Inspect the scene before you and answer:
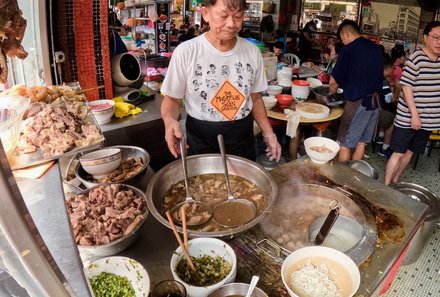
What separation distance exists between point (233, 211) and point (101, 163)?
932 millimetres

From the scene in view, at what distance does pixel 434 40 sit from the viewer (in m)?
3.85

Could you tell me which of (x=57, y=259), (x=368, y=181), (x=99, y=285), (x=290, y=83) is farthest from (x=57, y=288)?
(x=290, y=83)

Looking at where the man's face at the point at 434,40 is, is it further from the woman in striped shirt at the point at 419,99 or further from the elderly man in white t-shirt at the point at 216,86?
the elderly man in white t-shirt at the point at 216,86

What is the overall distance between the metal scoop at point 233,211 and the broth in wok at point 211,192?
14 mm

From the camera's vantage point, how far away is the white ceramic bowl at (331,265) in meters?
1.38

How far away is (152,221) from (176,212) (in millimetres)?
281

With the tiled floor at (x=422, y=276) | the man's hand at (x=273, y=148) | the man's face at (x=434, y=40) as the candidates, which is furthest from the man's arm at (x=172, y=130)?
the man's face at (x=434, y=40)

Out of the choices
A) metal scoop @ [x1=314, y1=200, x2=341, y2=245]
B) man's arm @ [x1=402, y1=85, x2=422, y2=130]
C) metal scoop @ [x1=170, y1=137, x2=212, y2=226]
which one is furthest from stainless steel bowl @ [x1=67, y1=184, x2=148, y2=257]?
man's arm @ [x1=402, y1=85, x2=422, y2=130]

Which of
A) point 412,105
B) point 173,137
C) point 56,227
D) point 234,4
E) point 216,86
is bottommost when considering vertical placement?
point 412,105

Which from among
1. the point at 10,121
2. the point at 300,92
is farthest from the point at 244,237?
the point at 300,92

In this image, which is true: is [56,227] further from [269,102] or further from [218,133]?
[269,102]

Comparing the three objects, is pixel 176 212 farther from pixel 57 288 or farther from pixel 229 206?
pixel 57 288

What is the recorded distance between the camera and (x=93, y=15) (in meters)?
3.38

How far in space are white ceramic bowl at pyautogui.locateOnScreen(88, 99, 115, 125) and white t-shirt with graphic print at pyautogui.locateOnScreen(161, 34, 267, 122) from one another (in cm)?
118
